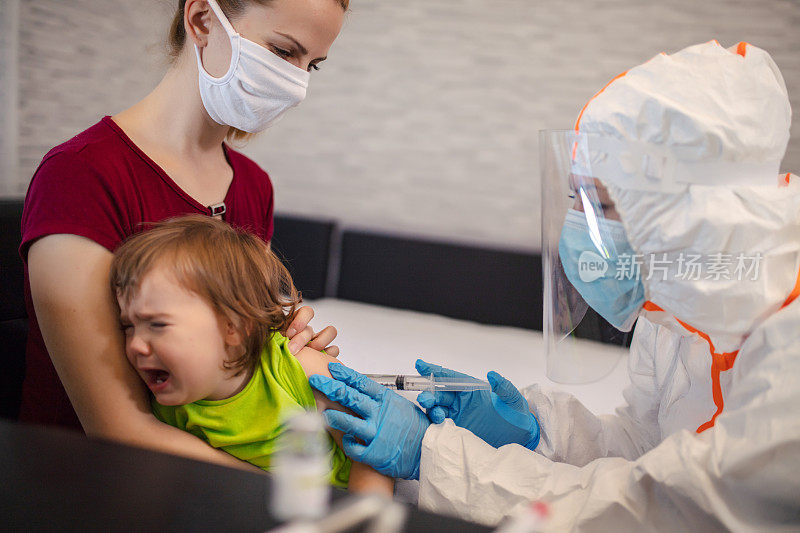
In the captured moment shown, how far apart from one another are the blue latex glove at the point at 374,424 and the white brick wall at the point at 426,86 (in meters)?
1.99

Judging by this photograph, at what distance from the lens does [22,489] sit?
1.69 feet

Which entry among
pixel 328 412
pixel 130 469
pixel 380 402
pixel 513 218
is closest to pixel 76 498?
pixel 130 469

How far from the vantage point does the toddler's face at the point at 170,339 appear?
35.8 inches

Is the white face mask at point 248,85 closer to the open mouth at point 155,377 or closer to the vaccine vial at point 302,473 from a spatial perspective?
the open mouth at point 155,377

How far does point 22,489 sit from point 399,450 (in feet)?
1.89

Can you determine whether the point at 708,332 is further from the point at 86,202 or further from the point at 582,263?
the point at 86,202

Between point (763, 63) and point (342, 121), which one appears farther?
point (342, 121)

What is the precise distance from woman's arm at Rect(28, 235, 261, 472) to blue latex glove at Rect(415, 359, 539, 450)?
0.48 meters

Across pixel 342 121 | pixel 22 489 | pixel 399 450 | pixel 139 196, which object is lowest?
pixel 399 450

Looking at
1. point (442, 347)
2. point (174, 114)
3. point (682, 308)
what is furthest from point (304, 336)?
point (442, 347)

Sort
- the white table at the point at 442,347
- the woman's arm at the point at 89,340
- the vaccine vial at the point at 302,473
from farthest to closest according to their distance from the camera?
the white table at the point at 442,347 < the woman's arm at the point at 89,340 < the vaccine vial at the point at 302,473

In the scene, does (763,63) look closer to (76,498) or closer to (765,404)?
(765,404)

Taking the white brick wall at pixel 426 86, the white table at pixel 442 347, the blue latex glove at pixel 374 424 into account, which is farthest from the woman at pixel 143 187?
the white brick wall at pixel 426 86

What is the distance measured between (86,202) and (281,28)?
482 mm
